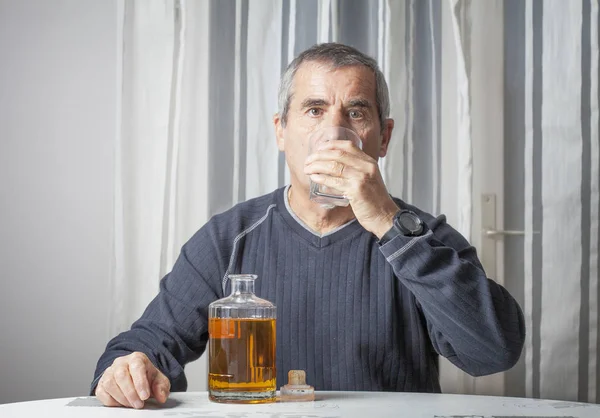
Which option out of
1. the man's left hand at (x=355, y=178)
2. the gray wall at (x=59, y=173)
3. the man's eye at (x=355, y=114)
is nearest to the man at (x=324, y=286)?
the man's eye at (x=355, y=114)

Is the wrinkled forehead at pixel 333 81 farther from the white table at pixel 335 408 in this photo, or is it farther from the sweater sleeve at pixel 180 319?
the white table at pixel 335 408

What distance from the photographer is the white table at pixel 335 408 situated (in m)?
1.14

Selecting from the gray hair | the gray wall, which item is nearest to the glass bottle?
the gray hair

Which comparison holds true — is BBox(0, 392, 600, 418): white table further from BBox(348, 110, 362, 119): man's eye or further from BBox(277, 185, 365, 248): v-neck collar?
BBox(348, 110, 362, 119): man's eye

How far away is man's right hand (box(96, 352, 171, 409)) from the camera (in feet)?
3.95

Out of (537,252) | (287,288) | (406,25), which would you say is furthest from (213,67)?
(537,252)

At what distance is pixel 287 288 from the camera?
1722 millimetres

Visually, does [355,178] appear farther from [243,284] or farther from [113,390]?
[113,390]

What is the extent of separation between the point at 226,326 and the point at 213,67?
4.44 ft

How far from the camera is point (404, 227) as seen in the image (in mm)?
1356

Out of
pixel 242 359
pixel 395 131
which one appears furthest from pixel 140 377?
pixel 395 131

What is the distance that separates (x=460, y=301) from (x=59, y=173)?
1.58 meters

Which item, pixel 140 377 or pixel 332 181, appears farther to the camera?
pixel 332 181

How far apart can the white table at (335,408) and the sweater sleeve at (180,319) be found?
0.21 metres
